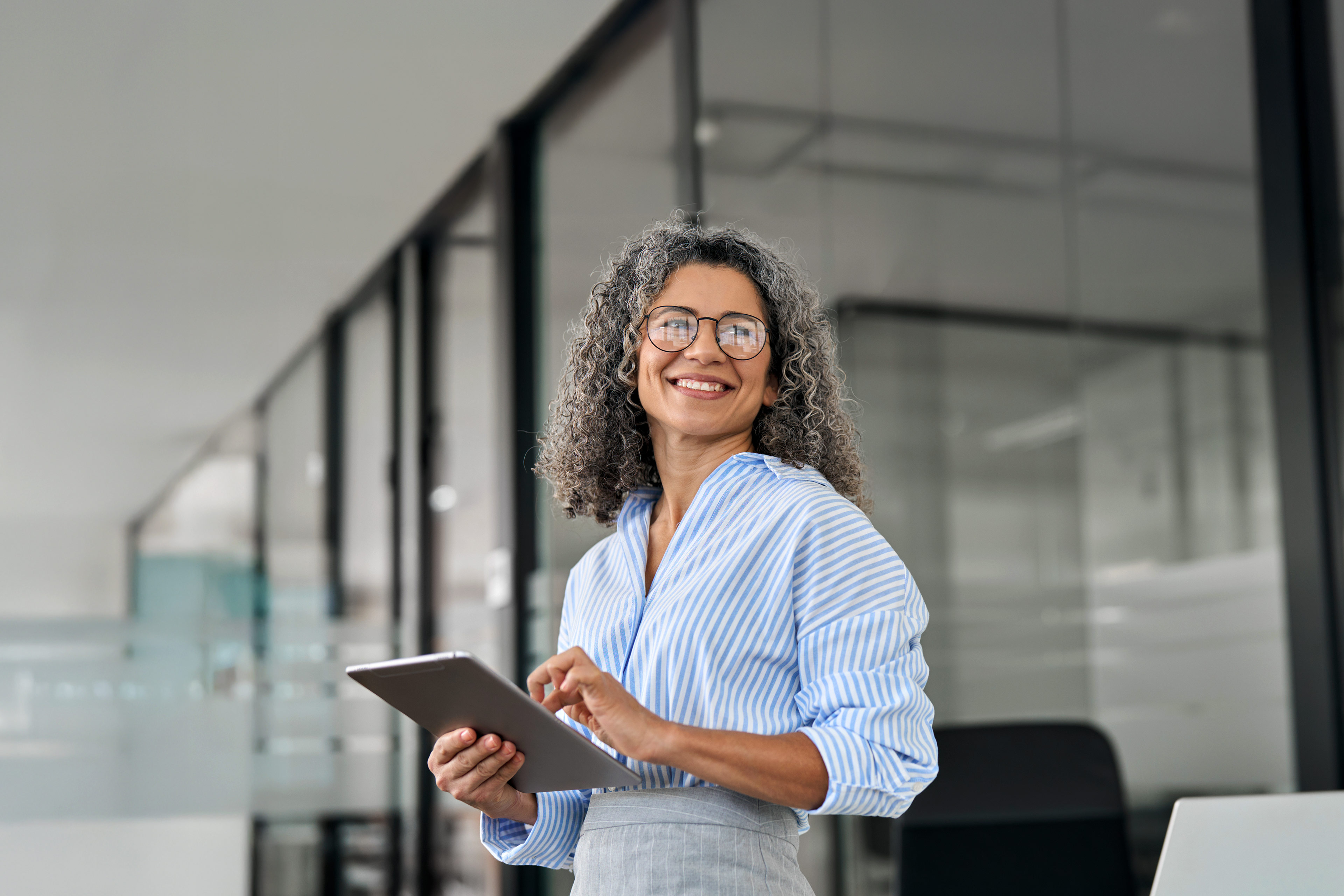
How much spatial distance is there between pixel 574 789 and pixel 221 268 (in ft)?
10.6

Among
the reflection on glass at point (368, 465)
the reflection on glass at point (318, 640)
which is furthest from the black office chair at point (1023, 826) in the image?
the reflection on glass at point (368, 465)

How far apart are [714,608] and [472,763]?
0.27 m

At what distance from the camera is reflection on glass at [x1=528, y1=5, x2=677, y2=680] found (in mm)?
4184

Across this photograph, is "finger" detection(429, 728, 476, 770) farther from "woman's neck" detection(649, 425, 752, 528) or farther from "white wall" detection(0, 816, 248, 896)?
"white wall" detection(0, 816, 248, 896)

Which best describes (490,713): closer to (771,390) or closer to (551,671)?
(551,671)

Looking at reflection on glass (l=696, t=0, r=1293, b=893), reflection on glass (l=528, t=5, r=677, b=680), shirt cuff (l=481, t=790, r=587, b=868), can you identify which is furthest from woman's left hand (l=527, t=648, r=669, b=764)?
reflection on glass (l=528, t=5, r=677, b=680)

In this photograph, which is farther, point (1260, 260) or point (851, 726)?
point (1260, 260)

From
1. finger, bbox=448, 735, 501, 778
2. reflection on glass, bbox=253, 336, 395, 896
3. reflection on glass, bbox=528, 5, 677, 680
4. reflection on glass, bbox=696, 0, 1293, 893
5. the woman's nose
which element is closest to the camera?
finger, bbox=448, 735, 501, 778

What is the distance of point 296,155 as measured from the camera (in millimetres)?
4324

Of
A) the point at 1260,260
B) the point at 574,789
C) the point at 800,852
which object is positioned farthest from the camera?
the point at 800,852

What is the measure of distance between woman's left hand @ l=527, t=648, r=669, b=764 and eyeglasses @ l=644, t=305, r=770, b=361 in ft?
1.26

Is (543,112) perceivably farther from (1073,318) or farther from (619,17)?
(1073,318)

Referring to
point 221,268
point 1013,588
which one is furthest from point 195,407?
point 1013,588

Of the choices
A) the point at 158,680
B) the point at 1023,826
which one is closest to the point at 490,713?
the point at 1023,826
